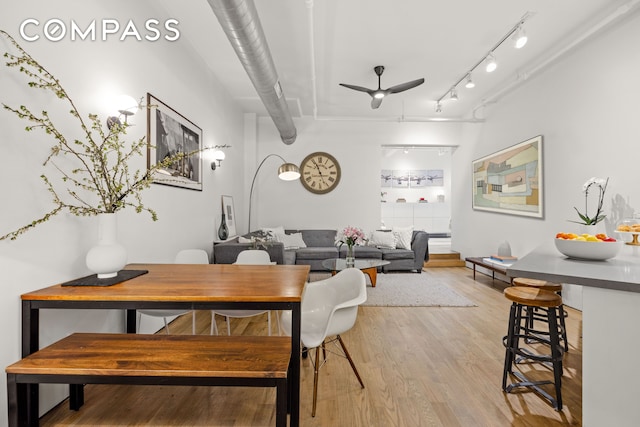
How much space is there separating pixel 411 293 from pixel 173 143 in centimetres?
347

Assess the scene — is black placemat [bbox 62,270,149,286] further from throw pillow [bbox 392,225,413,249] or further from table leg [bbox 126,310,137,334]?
throw pillow [bbox 392,225,413,249]

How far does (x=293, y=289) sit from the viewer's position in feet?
5.26

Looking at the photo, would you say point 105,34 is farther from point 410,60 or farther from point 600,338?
point 600,338

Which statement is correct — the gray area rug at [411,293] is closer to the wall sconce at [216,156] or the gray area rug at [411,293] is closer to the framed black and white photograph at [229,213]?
the framed black and white photograph at [229,213]

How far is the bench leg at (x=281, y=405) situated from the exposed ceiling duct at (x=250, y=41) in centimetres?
233

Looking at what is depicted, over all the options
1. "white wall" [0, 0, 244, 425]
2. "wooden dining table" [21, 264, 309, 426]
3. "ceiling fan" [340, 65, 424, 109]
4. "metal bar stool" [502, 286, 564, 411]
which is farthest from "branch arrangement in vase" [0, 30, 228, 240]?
"ceiling fan" [340, 65, 424, 109]

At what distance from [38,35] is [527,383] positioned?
11.6 ft

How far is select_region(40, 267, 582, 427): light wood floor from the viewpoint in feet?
5.73

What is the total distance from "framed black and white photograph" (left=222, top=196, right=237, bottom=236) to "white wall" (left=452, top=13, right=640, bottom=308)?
4.30 m

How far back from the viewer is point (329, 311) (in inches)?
86.0

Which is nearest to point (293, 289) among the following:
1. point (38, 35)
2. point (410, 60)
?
point (38, 35)

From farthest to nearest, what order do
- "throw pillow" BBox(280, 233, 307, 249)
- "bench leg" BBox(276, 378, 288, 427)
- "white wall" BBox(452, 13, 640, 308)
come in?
"throw pillow" BBox(280, 233, 307, 249) < "white wall" BBox(452, 13, 640, 308) < "bench leg" BBox(276, 378, 288, 427)

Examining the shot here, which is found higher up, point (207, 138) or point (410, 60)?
point (410, 60)

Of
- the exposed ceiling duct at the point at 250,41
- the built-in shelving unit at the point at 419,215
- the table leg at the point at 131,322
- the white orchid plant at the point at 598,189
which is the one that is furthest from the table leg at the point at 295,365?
the built-in shelving unit at the point at 419,215
